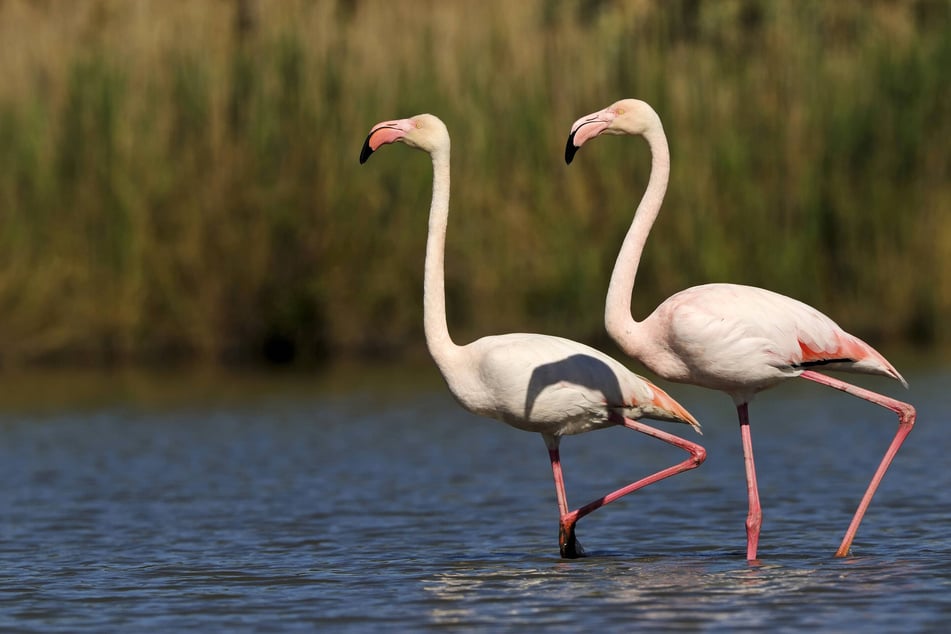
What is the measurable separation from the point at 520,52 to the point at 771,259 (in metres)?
3.01

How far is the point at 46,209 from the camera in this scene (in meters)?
15.8

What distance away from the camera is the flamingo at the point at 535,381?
7.72 m

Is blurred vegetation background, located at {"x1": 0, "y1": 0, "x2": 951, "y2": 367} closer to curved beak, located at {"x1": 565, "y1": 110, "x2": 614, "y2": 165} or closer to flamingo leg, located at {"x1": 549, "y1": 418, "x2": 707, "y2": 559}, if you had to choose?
flamingo leg, located at {"x1": 549, "y1": 418, "x2": 707, "y2": 559}

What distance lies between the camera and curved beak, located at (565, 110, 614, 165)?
24.0 feet

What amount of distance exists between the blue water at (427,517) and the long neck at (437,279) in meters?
0.98

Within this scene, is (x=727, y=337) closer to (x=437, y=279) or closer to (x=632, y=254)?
(x=632, y=254)

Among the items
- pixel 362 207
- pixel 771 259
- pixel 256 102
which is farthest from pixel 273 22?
pixel 771 259

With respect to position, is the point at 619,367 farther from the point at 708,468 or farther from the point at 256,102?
the point at 256,102

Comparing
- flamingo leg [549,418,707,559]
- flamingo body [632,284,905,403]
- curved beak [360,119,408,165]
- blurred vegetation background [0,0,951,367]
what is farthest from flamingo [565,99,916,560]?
blurred vegetation background [0,0,951,367]

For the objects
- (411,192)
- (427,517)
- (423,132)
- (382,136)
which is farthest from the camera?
(411,192)

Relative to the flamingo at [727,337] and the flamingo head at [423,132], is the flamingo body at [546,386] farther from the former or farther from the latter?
the flamingo head at [423,132]

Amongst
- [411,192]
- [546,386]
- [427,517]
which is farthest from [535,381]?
[411,192]

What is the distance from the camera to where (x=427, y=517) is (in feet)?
A: 30.8

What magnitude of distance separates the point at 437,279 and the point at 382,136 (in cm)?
69
